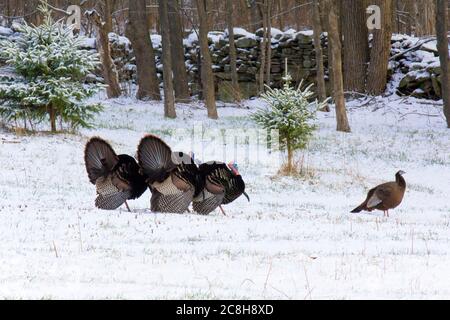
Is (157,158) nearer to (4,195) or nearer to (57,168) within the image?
(4,195)

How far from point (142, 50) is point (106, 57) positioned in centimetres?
161

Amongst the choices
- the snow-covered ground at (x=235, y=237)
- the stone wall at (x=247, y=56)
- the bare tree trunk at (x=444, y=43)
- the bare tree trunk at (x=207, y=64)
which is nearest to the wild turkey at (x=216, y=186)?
the snow-covered ground at (x=235, y=237)

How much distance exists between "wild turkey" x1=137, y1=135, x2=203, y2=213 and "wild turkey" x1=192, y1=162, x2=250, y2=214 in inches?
4.6

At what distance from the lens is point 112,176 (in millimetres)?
11242

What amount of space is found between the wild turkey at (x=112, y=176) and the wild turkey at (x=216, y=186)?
2.98 ft

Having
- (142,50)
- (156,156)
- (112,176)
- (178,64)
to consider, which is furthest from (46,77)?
(178,64)

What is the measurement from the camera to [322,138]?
22297 millimetres

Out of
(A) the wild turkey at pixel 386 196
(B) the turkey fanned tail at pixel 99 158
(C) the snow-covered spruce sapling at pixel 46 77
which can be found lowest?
(A) the wild turkey at pixel 386 196

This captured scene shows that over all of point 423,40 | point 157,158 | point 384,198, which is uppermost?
point 423,40

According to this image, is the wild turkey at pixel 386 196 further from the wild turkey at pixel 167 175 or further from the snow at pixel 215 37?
the snow at pixel 215 37

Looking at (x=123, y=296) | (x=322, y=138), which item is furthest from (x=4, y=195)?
(x=322, y=138)

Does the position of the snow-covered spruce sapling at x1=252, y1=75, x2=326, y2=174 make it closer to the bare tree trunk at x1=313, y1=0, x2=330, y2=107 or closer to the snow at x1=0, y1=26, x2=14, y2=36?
the bare tree trunk at x1=313, y1=0, x2=330, y2=107

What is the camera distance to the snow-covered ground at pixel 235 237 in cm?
652

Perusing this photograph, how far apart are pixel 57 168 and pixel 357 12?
16913 millimetres
